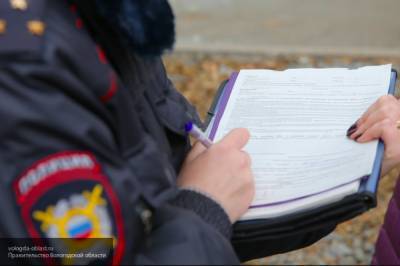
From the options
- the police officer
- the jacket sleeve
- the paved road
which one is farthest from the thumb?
the paved road

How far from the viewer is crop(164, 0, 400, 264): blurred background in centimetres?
355

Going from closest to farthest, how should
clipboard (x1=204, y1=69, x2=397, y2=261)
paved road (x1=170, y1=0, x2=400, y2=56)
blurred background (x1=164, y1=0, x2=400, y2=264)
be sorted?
clipboard (x1=204, y1=69, x2=397, y2=261)
blurred background (x1=164, y1=0, x2=400, y2=264)
paved road (x1=170, y1=0, x2=400, y2=56)

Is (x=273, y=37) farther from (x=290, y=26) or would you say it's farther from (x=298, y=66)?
(x=298, y=66)

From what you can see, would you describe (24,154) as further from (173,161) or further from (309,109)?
(309,109)

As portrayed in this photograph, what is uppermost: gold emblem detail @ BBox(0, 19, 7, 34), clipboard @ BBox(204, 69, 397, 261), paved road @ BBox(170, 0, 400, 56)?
gold emblem detail @ BBox(0, 19, 7, 34)

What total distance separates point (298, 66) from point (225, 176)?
8.54 ft

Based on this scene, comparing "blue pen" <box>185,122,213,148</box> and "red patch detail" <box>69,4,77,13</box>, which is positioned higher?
"red patch detail" <box>69,4,77,13</box>

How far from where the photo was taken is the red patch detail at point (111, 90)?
0.83 m

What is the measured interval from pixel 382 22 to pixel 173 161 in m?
3.15

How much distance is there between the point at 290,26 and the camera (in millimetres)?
3947

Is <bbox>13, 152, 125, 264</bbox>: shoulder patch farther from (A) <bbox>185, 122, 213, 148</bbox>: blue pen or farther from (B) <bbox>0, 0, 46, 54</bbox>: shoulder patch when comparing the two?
(A) <bbox>185, 122, 213, 148</bbox>: blue pen

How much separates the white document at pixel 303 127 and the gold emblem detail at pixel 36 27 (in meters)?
0.44

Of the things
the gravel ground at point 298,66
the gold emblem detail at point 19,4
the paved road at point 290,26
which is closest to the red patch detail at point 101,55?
the gold emblem detail at point 19,4

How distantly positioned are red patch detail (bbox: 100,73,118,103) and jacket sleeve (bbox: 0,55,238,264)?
2 cm
